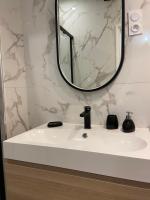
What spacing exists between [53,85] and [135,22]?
2.23 feet

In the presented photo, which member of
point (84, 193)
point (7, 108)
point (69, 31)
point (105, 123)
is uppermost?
point (69, 31)

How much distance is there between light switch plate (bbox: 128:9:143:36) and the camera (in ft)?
4.17

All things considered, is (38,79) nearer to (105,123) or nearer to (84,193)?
(105,123)

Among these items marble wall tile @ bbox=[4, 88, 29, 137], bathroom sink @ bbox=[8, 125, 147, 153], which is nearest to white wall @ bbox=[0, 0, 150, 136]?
marble wall tile @ bbox=[4, 88, 29, 137]

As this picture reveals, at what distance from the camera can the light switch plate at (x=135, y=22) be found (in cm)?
127

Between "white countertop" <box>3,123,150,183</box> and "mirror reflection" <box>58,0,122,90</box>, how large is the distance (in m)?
0.33

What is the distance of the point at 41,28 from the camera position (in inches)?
62.1

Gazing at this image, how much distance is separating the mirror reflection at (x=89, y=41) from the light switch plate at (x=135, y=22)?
0.06 m

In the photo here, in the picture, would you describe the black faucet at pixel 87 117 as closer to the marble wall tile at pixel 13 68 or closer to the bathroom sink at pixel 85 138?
the bathroom sink at pixel 85 138

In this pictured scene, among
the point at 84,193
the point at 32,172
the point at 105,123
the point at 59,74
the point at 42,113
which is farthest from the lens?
the point at 42,113

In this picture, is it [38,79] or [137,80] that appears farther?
[38,79]

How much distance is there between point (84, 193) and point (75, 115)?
2.01 feet

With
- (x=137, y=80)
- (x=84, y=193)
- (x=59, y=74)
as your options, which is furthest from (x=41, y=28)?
(x=84, y=193)

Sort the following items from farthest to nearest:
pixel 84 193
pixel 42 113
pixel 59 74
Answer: pixel 42 113 < pixel 59 74 < pixel 84 193
